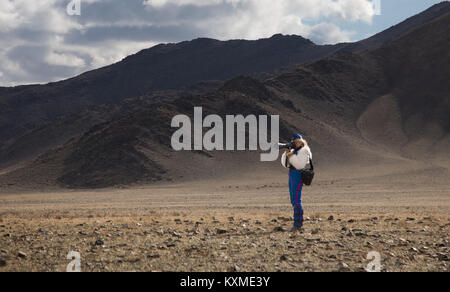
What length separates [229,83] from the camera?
9812 cm

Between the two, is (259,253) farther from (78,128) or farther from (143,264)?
(78,128)

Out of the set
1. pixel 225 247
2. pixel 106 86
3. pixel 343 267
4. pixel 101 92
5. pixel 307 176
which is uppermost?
pixel 106 86

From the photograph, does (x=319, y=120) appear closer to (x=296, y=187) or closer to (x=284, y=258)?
(x=296, y=187)

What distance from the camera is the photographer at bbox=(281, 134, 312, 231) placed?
40.1 ft

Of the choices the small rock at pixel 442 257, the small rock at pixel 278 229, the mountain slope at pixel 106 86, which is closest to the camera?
the small rock at pixel 442 257

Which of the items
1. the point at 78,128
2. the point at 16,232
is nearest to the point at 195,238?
the point at 16,232

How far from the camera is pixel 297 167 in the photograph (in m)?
12.3

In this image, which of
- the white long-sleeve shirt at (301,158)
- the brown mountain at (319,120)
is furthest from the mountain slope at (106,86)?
the white long-sleeve shirt at (301,158)

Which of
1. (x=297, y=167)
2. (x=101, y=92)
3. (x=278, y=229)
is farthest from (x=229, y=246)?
(x=101, y=92)

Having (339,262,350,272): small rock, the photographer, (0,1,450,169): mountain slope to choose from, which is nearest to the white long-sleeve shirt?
the photographer

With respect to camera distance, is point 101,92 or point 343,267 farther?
point 101,92

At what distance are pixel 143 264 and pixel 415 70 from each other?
105 meters

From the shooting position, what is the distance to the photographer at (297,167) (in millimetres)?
12219

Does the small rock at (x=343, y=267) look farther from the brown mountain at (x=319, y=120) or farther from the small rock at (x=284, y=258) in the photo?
the brown mountain at (x=319, y=120)
